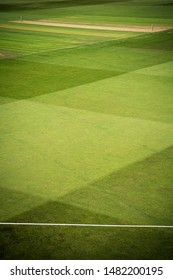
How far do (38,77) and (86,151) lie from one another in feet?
33.5

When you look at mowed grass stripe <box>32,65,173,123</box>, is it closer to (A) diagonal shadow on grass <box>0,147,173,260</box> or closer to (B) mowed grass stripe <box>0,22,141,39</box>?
(A) diagonal shadow on grass <box>0,147,173,260</box>

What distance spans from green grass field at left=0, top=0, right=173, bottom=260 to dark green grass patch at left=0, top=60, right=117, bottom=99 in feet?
0.15

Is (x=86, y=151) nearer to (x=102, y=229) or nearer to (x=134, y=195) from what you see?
(x=134, y=195)

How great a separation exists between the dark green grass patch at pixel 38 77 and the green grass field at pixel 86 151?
46 mm

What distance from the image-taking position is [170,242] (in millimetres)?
9805

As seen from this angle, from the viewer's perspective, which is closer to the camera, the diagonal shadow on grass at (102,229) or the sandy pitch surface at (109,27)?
the diagonal shadow on grass at (102,229)

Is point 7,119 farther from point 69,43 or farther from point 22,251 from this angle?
point 69,43

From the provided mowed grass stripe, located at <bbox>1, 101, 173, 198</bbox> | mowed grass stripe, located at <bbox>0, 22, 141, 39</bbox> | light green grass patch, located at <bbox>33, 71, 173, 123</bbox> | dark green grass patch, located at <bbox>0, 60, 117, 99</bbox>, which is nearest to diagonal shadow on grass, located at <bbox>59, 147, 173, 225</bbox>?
mowed grass stripe, located at <bbox>1, 101, 173, 198</bbox>

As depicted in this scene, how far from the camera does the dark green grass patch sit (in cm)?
2144

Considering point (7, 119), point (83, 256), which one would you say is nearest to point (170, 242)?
point (83, 256)

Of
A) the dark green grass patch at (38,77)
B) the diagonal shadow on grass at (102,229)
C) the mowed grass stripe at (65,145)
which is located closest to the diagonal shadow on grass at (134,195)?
the diagonal shadow on grass at (102,229)

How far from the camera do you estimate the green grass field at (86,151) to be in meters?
10.0

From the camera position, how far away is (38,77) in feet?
78.4

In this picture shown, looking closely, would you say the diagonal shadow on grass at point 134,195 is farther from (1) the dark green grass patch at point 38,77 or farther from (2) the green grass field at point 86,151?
(1) the dark green grass patch at point 38,77
